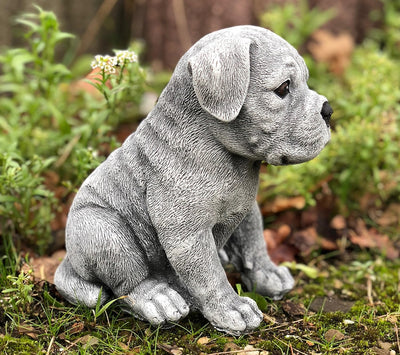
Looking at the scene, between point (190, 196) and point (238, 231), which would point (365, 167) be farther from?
point (190, 196)

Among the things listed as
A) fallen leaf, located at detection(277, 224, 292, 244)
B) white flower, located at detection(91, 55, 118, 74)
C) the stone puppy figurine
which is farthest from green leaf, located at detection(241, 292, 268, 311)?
white flower, located at detection(91, 55, 118, 74)

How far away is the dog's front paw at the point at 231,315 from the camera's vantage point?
2.60 metres

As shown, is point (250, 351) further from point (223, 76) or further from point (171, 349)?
point (223, 76)

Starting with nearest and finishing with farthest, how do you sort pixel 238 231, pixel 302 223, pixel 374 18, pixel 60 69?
pixel 238 231
pixel 60 69
pixel 302 223
pixel 374 18

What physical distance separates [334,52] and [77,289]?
4.18 meters

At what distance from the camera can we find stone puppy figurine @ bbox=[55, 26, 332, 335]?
2.40 meters

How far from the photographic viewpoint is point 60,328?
2.79 meters

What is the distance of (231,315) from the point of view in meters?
2.60

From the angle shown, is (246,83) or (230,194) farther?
(230,194)

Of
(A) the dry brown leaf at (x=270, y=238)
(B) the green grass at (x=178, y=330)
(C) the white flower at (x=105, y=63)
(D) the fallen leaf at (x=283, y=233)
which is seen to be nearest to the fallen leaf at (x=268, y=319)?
(B) the green grass at (x=178, y=330)

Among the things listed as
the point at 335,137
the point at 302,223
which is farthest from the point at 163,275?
the point at 335,137

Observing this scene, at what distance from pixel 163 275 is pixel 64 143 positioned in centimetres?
167

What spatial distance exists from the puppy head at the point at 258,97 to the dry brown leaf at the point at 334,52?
363 cm

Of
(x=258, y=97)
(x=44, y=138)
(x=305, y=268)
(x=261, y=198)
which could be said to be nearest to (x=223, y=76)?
(x=258, y=97)
